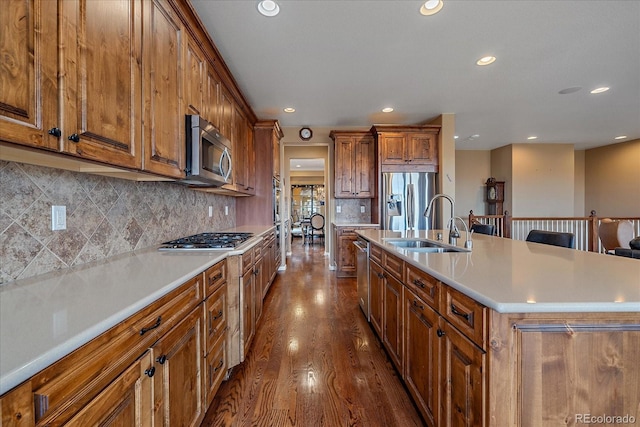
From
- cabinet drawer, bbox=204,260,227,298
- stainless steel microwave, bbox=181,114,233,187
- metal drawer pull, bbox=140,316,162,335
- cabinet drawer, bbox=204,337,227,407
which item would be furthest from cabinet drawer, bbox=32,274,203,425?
stainless steel microwave, bbox=181,114,233,187

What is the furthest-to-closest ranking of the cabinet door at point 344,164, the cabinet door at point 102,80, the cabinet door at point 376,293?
the cabinet door at point 344,164 < the cabinet door at point 376,293 < the cabinet door at point 102,80

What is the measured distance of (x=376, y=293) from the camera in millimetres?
2381

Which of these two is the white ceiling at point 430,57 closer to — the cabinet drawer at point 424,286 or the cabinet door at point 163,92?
the cabinet door at point 163,92

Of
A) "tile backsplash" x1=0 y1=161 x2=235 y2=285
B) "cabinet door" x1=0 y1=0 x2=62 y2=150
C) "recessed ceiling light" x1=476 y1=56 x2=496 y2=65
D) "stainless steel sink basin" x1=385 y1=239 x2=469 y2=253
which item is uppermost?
"recessed ceiling light" x1=476 y1=56 x2=496 y2=65

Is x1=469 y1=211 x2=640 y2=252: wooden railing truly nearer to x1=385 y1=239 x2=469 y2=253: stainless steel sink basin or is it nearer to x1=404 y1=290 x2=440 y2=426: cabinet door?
x1=385 y1=239 x2=469 y2=253: stainless steel sink basin

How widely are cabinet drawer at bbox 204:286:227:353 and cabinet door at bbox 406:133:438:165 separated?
3.91 m

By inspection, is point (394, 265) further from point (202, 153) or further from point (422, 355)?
point (202, 153)

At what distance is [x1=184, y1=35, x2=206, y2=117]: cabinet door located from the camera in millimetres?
1904

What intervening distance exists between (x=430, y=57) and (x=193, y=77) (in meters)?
2.27

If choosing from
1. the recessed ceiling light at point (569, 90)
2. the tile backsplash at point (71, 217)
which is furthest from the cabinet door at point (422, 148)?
the tile backsplash at point (71, 217)

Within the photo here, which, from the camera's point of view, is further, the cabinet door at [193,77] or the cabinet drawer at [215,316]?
the cabinet door at [193,77]

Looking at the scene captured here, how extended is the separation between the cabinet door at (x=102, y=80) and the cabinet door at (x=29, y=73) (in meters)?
0.04

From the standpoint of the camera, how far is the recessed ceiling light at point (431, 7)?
6.62 feet

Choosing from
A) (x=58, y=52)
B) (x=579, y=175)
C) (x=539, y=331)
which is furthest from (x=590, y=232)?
(x=58, y=52)
